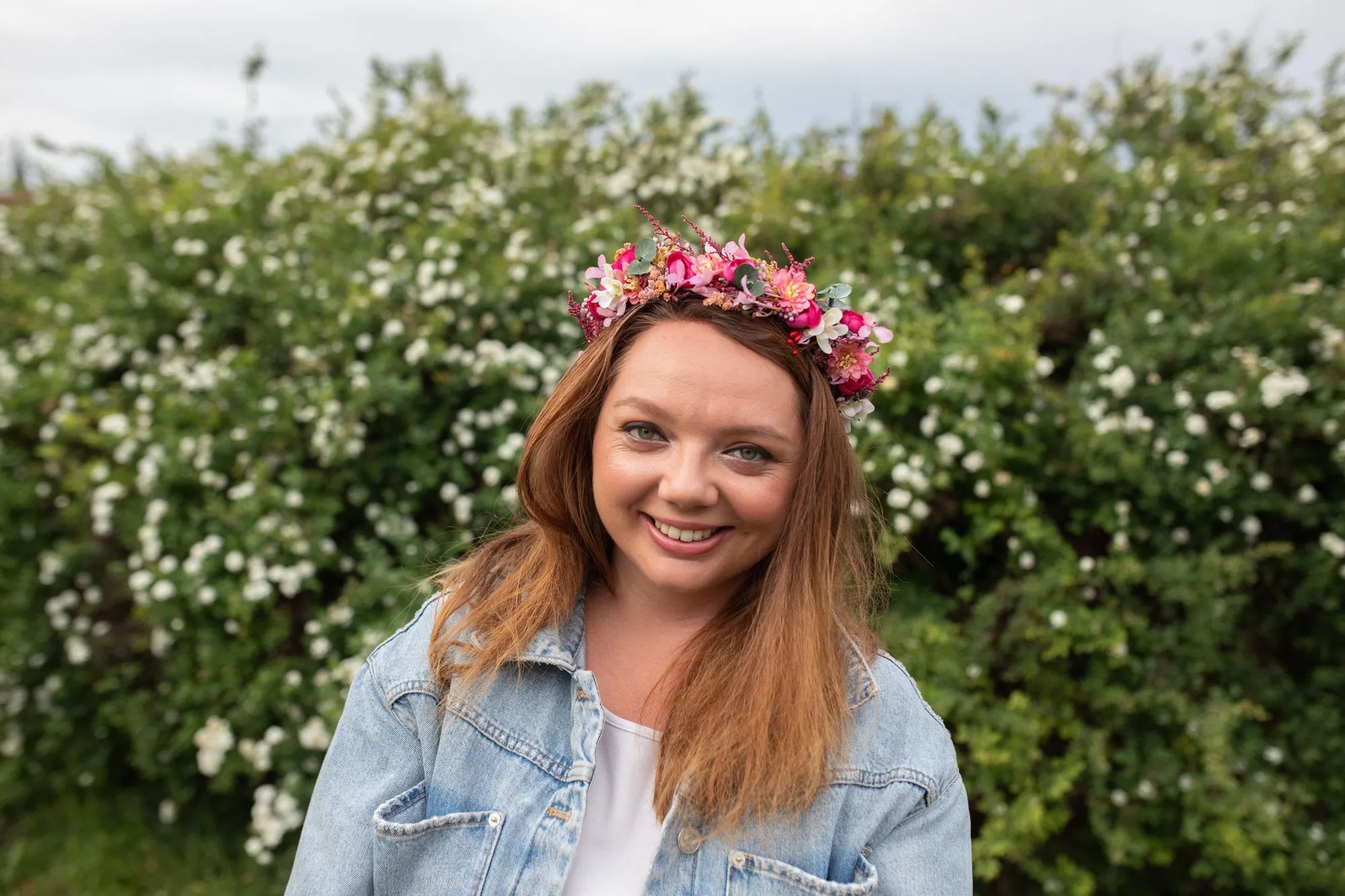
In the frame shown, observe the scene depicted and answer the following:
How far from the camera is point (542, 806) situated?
1277mm

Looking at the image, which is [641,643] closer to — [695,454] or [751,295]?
[695,454]

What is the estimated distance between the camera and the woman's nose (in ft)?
4.00

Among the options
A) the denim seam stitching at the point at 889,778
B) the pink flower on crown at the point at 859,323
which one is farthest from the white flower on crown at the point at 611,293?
the denim seam stitching at the point at 889,778

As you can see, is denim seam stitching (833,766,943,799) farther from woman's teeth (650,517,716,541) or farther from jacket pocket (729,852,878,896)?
woman's teeth (650,517,716,541)

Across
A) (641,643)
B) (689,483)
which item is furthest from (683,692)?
(689,483)

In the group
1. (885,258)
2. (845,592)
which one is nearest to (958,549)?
(885,258)

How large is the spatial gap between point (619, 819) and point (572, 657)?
0.24 meters

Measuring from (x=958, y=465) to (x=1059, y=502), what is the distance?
0.39 metres

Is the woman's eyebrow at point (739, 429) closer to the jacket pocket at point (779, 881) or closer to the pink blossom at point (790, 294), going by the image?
the pink blossom at point (790, 294)

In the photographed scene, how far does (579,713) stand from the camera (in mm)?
1321

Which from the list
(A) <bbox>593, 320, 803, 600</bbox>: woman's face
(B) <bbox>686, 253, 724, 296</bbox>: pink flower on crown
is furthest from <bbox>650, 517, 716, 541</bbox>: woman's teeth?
(B) <bbox>686, 253, 724, 296</bbox>: pink flower on crown

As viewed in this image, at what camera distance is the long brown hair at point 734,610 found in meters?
1.25

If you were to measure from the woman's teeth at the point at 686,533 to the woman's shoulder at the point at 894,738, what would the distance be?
32cm

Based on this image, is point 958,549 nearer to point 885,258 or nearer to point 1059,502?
point 1059,502
